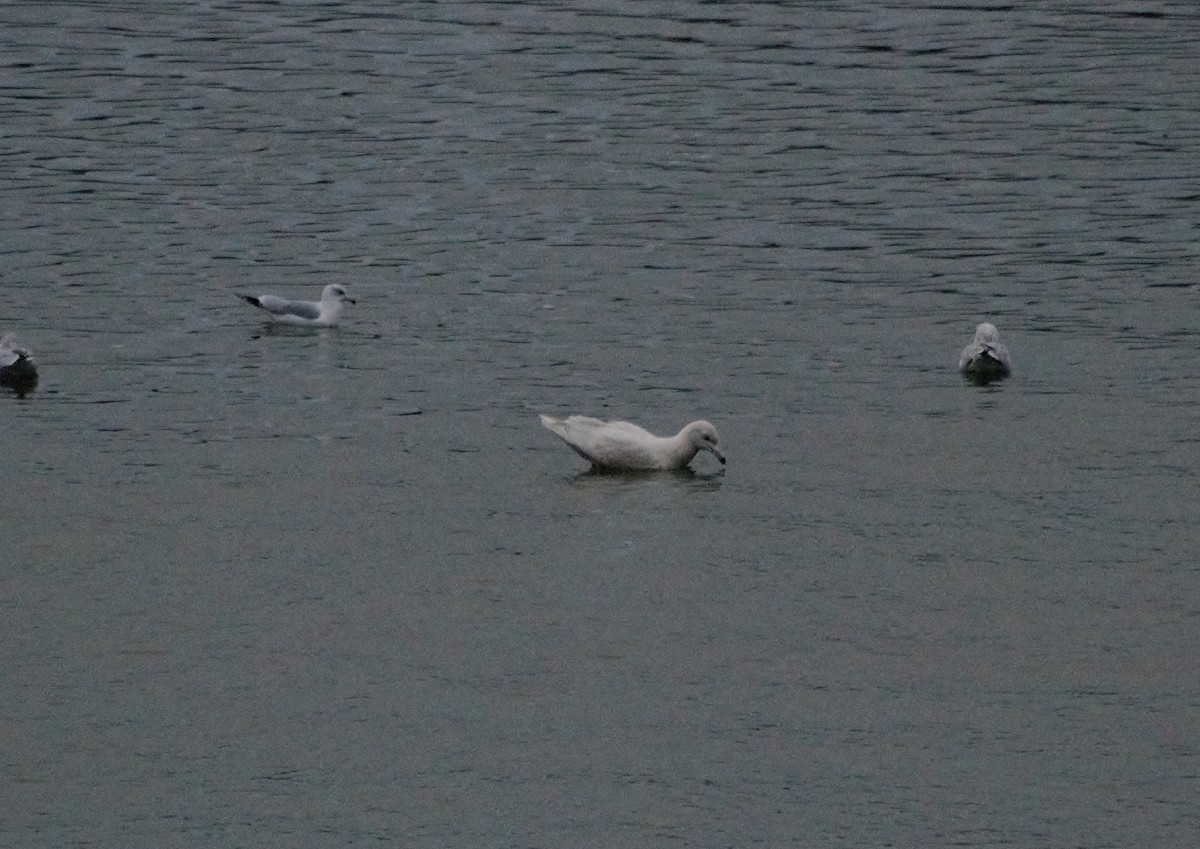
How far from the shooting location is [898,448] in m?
20.4

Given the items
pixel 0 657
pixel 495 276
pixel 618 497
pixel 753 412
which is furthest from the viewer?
pixel 495 276

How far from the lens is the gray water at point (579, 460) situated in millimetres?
13578

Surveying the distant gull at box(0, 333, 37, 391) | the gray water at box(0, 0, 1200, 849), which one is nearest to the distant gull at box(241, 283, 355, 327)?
the gray water at box(0, 0, 1200, 849)

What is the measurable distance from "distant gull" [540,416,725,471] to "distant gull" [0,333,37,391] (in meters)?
5.37

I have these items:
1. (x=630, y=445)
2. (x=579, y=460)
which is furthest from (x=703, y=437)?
(x=579, y=460)

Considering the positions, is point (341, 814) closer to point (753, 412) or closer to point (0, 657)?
point (0, 657)

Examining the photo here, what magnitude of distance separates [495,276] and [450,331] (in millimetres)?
2485

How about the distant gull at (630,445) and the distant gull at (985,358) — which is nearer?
the distant gull at (630,445)

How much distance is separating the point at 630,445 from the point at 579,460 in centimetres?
88

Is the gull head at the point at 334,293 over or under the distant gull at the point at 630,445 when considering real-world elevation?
over

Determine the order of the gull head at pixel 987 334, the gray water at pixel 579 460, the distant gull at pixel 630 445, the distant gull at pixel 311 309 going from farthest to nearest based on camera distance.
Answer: the distant gull at pixel 311 309, the gull head at pixel 987 334, the distant gull at pixel 630 445, the gray water at pixel 579 460

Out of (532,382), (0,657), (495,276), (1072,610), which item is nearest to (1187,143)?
(495,276)

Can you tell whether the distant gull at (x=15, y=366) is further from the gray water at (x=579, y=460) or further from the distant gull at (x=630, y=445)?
the distant gull at (x=630, y=445)

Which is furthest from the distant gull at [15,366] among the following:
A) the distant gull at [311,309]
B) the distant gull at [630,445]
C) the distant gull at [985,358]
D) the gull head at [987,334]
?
the gull head at [987,334]
